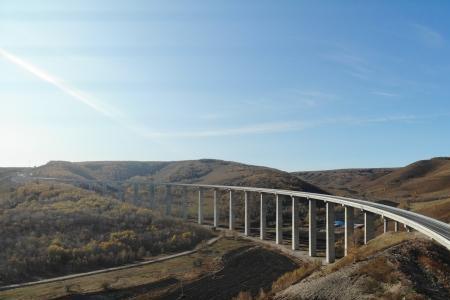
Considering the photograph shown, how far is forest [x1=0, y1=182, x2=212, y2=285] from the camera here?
5531cm

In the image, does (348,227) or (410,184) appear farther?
(410,184)

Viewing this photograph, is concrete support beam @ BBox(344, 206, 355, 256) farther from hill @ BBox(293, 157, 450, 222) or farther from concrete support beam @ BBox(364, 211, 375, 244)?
hill @ BBox(293, 157, 450, 222)

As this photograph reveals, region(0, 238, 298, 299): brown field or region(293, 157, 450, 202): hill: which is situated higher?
region(293, 157, 450, 202): hill

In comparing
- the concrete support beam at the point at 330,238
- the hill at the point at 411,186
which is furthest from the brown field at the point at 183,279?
the hill at the point at 411,186

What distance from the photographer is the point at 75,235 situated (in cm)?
6675

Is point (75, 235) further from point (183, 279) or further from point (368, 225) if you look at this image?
point (368, 225)

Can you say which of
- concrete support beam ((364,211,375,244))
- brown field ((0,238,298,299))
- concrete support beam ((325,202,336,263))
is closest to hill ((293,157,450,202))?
concrete support beam ((325,202,336,263))

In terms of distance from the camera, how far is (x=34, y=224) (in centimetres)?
6862

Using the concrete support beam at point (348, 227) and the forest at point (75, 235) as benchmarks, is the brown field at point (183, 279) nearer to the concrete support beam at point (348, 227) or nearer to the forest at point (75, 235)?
the forest at point (75, 235)

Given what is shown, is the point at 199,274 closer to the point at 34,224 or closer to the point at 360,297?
the point at 360,297

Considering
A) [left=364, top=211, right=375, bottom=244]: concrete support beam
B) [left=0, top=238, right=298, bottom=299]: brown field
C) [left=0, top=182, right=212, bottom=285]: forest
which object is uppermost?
[left=364, top=211, right=375, bottom=244]: concrete support beam

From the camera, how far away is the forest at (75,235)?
5531 centimetres

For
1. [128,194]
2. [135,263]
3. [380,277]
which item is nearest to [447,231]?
[380,277]

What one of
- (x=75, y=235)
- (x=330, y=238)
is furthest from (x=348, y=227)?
(x=75, y=235)
